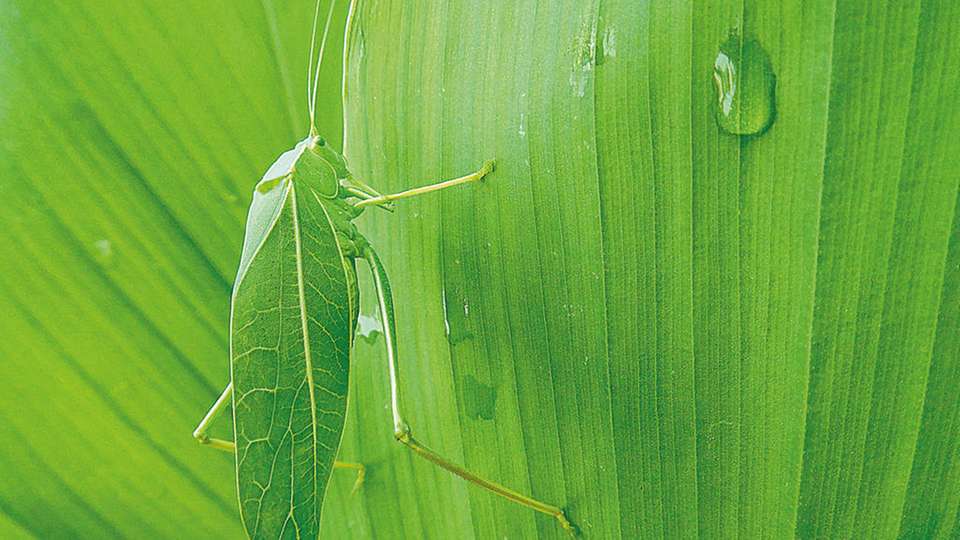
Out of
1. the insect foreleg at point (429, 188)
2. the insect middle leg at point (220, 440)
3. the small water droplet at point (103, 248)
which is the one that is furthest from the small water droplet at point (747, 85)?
the small water droplet at point (103, 248)

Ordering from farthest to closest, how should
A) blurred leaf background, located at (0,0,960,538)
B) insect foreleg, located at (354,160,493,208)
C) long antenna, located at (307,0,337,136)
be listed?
long antenna, located at (307,0,337,136) → insect foreleg, located at (354,160,493,208) → blurred leaf background, located at (0,0,960,538)

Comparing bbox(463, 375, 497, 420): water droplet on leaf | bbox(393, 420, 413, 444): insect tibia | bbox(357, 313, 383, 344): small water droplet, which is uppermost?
bbox(357, 313, 383, 344): small water droplet

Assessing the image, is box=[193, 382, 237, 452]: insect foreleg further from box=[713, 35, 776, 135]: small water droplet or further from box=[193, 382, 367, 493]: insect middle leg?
box=[713, 35, 776, 135]: small water droplet

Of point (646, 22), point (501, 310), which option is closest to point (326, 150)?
point (501, 310)

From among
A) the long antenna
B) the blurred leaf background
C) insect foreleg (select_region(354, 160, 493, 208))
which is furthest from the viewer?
the long antenna

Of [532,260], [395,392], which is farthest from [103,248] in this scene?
[532,260]

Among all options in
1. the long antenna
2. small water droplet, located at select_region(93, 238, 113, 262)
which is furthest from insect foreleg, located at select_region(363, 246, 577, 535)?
small water droplet, located at select_region(93, 238, 113, 262)

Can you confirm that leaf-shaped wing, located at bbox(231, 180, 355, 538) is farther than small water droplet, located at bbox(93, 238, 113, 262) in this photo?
No

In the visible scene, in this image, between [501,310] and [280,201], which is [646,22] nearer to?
[501,310]
